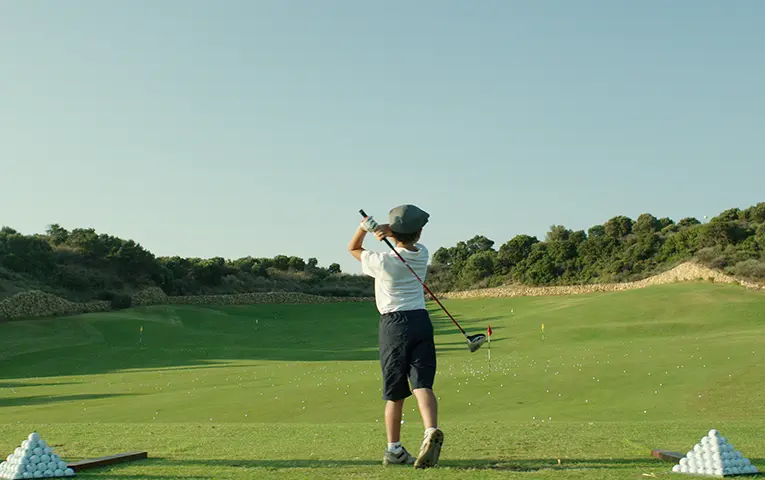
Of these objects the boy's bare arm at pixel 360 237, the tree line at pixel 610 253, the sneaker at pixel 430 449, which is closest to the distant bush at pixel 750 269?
the tree line at pixel 610 253

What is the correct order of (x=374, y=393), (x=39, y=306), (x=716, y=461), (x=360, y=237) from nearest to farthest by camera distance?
(x=716, y=461)
(x=360, y=237)
(x=374, y=393)
(x=39, y=306)

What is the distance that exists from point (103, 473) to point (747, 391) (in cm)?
1147

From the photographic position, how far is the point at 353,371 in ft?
63.6

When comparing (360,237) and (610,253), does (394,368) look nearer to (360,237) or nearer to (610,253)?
(360,237)

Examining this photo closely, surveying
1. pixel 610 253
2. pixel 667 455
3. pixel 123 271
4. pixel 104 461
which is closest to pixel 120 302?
pixel 123 271

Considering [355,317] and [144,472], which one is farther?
[355,317]

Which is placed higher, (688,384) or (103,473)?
(103,473)

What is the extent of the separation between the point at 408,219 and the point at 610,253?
49.0 metres

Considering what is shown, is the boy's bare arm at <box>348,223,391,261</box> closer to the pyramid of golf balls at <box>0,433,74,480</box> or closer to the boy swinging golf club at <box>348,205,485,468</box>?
the boy swinging golf club at <box>348,205,485,468</box>

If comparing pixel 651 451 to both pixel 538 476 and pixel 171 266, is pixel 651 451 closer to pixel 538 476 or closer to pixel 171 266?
pixel 538 476

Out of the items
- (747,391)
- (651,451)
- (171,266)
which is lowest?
(747,391)

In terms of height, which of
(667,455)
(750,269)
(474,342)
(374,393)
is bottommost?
(374,393)

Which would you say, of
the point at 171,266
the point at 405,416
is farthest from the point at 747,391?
the point at 171,266

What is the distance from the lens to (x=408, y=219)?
5707mm
